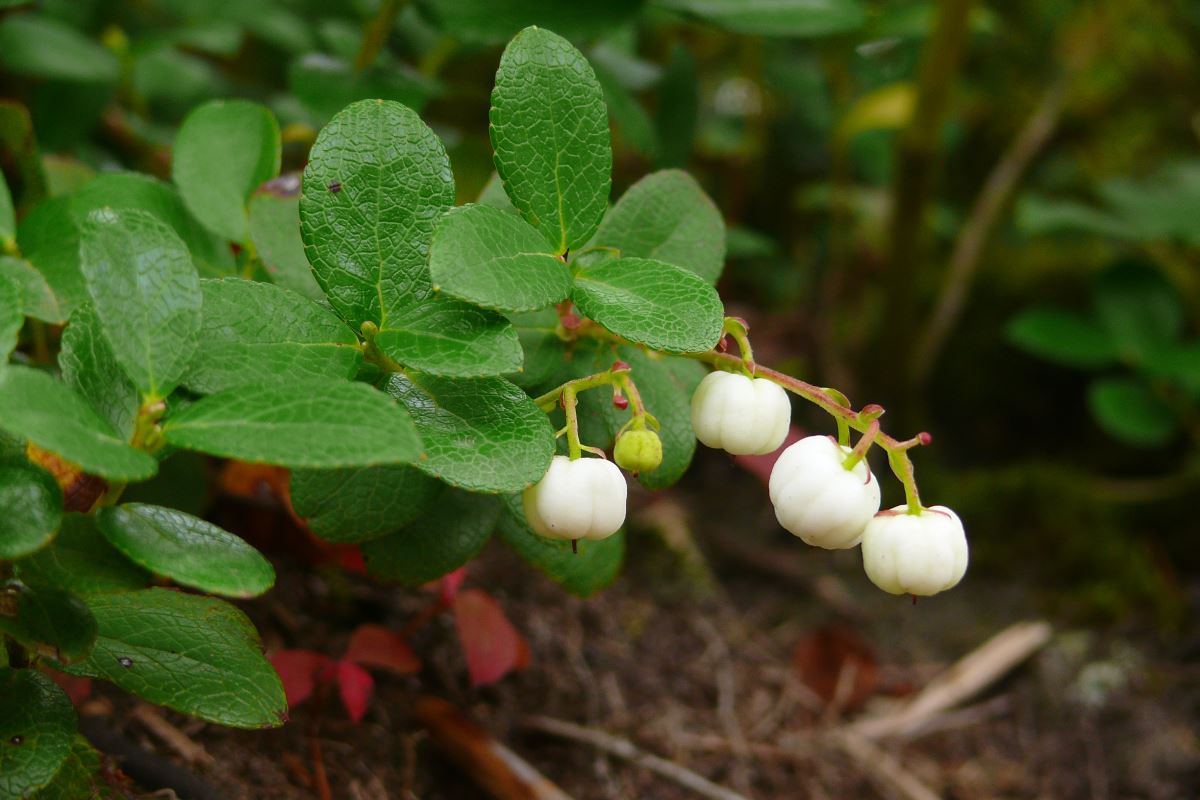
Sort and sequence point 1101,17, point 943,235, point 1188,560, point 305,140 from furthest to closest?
point 943,235 < point 1101,17 < point 1188,560 < point 305,140

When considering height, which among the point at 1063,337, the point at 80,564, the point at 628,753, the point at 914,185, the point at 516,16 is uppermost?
the point at 516,16

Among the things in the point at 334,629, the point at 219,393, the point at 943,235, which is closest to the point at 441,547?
the point at 219,393

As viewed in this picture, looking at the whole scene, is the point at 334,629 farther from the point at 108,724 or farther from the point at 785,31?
the point at 785,31

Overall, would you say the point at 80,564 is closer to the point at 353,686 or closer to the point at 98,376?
the point at 98,376

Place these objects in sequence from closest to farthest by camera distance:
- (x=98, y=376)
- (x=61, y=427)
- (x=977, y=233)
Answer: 1. (x=61, y=427)
2. (x=98, y=376)
3. (x=977, y=233)

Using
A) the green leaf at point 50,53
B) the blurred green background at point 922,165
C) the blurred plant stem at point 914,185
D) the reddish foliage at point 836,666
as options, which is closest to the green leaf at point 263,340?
the blurred green background at point 922,165

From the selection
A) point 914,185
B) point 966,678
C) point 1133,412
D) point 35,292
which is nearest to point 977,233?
point 914,185

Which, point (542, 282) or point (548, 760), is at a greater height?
point (542, 282)
